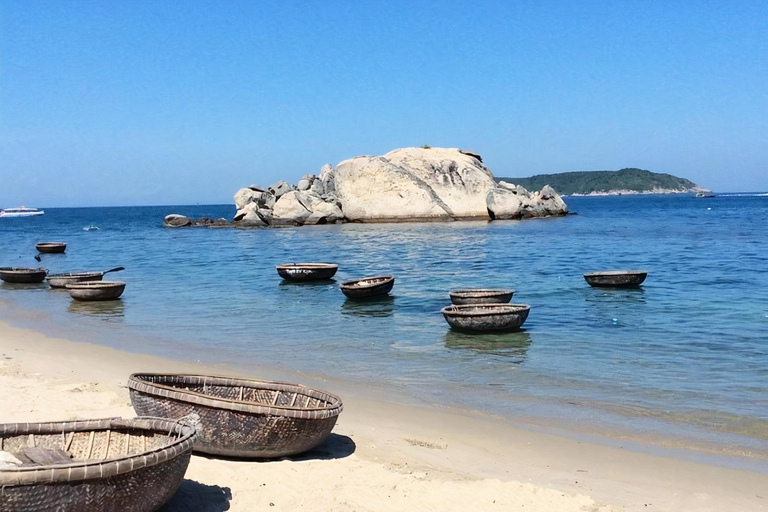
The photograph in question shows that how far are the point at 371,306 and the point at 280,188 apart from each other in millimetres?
50709

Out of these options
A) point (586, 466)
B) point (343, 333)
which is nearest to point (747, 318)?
point (343, 333)

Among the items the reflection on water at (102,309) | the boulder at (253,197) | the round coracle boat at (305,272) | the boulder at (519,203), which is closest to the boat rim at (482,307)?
the reflection on water at (102,309)

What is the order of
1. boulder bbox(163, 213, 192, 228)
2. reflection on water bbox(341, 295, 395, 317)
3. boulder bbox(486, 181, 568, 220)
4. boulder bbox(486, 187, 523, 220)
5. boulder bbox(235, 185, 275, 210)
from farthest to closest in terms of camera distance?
1. boulder bbox(163, 213, 192, 228)
2. boulder bbox(235, 185, 275, 210)
3. boulder bbox(486, 181, 568, 220)
4. boulder bbox(486, 187, 523, 220)
5. reflection on water bbox(341, 295, 395, 317)

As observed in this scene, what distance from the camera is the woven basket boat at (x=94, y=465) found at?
4477mm

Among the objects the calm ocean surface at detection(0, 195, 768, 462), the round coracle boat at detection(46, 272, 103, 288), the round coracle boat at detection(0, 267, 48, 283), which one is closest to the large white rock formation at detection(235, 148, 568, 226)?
the calm ocean surface at detection(0, 195, 768, 462)

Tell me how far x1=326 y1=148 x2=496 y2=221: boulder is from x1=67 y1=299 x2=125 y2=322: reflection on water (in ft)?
141

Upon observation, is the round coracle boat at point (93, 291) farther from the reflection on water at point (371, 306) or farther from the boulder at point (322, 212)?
the boulder at point (322, 212)

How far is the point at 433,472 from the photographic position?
6.79 m

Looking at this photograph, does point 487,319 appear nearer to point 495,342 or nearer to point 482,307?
point 495,342

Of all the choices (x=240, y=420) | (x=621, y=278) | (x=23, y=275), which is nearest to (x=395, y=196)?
(x=23, y=275)

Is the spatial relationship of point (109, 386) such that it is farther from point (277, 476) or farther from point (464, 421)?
point (464, 421)

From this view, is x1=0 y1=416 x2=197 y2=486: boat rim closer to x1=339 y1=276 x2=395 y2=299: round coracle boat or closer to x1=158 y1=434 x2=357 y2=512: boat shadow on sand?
x1=158 y1=434 x2=357 y2=512: boat shadow on sand

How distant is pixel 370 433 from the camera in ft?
26.5

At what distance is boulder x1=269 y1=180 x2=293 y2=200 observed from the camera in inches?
2611
